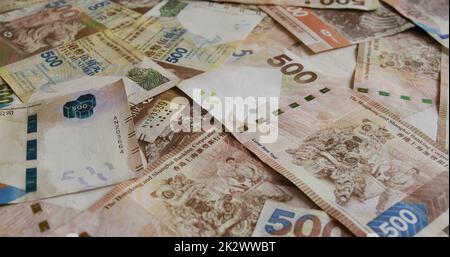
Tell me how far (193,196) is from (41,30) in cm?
45

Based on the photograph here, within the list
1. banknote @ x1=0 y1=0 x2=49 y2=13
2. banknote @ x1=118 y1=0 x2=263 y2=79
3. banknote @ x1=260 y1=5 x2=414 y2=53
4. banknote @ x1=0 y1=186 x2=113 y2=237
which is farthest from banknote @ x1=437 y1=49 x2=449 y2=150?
banknote @ x1=0 y1=0 x2=49 y2=13

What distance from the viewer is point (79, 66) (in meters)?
0.72

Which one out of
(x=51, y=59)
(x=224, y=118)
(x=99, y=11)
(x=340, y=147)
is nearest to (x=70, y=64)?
(x=51, y=59)

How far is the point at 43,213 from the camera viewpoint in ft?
1.70

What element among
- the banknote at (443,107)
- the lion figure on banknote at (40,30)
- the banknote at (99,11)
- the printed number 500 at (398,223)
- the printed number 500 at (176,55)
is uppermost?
the banknote at (99,11)

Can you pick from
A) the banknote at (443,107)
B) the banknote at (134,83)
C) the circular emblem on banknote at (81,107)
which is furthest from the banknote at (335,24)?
the circular emblem on banknote at (81,107)

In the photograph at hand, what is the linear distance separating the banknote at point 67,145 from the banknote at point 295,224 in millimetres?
166

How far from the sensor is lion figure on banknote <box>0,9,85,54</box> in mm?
766

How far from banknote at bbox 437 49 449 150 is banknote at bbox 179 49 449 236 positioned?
0.02 metres

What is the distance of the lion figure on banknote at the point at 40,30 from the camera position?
2.51 feet

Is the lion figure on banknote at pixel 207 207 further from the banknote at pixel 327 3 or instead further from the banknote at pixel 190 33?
the banknote at pixel 327 3

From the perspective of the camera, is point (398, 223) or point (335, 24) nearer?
point (398, 223)

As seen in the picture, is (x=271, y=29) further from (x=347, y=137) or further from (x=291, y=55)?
(x=347, y=137)

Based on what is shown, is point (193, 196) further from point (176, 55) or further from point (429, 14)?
point (429, 14)
